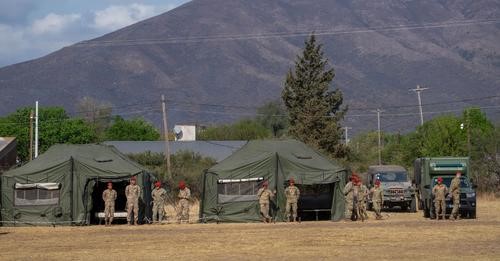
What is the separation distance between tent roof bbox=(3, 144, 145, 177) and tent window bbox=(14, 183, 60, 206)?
1.78ft

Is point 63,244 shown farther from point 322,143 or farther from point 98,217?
point 322,143

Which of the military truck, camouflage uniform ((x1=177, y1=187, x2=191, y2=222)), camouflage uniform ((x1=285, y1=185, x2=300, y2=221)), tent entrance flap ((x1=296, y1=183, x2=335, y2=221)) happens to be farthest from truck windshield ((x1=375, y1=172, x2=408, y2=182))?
camouflage uniform ((x1=177, y1=187, x2=191, y2=222))

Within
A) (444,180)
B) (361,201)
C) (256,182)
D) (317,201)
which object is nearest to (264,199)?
(256,182)

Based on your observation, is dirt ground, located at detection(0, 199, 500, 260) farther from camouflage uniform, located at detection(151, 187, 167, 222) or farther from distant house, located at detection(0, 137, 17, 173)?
distant house, located at detection(0, 137, 17, 173)

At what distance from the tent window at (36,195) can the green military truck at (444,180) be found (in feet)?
45.2

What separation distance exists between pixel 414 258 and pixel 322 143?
172 feet

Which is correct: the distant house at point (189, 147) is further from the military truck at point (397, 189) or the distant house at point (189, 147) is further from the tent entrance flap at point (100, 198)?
the tent entrance flap at point (100, 198)

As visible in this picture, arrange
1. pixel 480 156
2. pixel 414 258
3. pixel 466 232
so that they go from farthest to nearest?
Answer: pixel 480 156 < pixel 466 232 < pixel 414 258

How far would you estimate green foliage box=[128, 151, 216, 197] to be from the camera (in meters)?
54.3

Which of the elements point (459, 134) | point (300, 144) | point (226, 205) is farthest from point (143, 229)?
point (459, 134)

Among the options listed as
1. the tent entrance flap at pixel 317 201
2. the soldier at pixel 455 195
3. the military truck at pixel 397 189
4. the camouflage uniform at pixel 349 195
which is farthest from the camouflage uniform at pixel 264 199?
the military truck at pixel 397 189

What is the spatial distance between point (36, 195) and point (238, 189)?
290 inches

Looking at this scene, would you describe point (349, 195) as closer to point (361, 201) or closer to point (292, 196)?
point (361, 201)

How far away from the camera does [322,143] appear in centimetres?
7350
